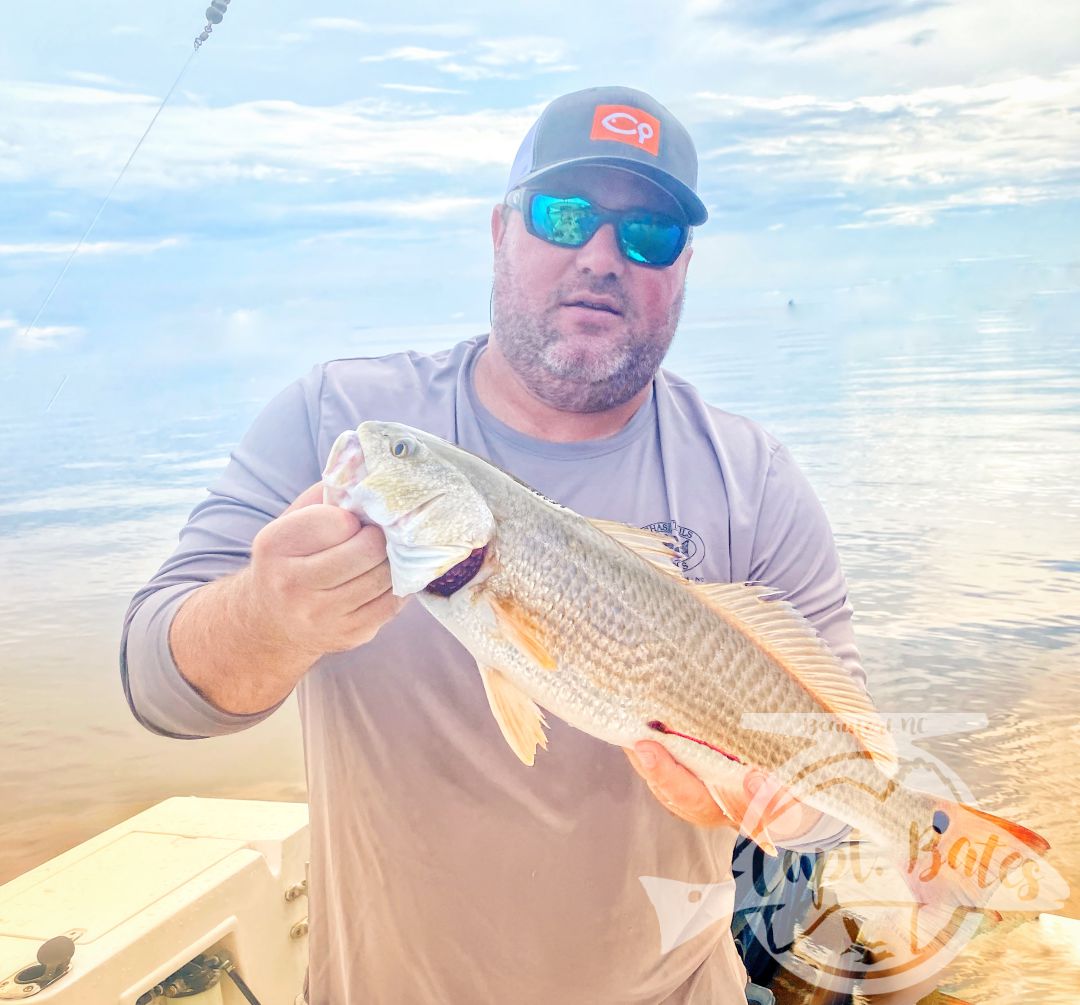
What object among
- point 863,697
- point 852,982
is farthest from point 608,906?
point 852,982

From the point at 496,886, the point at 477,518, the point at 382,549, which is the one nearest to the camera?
the point at 382,549

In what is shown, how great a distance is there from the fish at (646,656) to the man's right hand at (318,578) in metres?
0.06

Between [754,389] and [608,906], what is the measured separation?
32.2m

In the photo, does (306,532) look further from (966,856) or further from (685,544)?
(966,856)

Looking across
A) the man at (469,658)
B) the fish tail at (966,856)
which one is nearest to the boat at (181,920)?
the man at (469,658)

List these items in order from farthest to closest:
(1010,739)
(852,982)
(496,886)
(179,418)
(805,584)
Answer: (179,418) < (1010,739) < (852,982) < (805,584) < (496,886)

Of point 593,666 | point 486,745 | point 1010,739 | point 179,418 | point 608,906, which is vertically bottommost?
point 1010,739

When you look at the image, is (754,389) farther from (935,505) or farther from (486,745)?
(486,745)

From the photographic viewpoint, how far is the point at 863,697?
254 cm

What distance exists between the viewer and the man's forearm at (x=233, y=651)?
204 centimetres

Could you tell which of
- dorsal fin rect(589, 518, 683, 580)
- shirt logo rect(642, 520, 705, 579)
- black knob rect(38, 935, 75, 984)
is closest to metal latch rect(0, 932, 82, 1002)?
black knob rect(38, 935, 75, 984)

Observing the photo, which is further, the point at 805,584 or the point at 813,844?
the point at 805,584

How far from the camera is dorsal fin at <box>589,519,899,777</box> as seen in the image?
2.46 metres

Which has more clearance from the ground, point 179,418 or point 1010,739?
point 179,418
